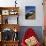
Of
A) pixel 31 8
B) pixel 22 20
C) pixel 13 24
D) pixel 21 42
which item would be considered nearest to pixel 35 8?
pixel 31 8

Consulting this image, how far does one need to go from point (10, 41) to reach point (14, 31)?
0.34 m

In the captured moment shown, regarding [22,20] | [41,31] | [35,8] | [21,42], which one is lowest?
[21,42]

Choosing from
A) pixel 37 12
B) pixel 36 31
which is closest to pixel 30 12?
pixel 37 12

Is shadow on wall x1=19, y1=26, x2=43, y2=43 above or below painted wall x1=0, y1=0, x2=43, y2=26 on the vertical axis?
below

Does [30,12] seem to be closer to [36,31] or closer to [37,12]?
[37,12]

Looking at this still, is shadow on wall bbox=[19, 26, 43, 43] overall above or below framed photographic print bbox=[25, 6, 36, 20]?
below

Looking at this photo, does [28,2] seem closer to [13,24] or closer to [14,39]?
[13,24]

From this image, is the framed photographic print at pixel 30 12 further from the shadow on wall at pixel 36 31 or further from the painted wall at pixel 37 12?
the shadow on wall at pixel 36 31

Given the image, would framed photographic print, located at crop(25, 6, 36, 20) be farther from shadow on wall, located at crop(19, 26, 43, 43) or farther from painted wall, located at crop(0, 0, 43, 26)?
shadow on wall, located at crop(19, 26, 43, 43)

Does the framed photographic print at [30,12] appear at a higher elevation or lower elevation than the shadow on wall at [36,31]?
higher

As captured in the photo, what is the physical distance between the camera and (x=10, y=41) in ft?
16.2

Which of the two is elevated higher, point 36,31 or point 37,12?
point 37,12

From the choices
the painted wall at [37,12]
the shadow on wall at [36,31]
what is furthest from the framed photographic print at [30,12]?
the shadow on wall at [36,31]

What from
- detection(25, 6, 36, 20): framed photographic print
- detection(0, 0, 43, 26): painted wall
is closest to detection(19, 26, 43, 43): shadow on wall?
detection(0, 0, 43, 26): painted wall
